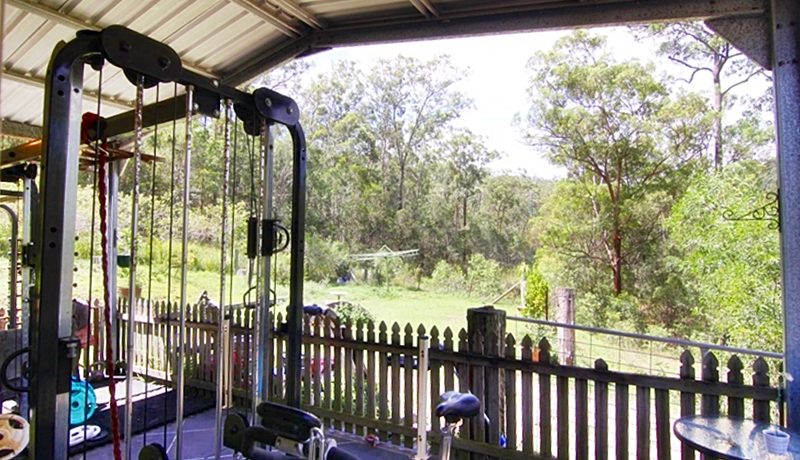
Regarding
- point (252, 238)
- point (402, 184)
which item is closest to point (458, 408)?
point (252, 238)

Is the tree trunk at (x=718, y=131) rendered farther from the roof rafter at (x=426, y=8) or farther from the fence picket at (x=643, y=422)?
the fence picket at (x=643, y=422)

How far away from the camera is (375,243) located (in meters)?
16.5

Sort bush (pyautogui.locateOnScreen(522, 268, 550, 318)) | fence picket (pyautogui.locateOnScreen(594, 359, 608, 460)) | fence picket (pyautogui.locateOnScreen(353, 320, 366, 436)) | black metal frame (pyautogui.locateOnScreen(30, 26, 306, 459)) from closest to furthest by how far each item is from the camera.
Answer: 1. black metal frame (pyautogui.locateOnScreen(30, 26, 306, 459))
2. fence picket (pyautogui.locateOnScreen(594, 359, 608, 460))
3. fence picket (pyautogui.locateOnScreen(353, 320, 366, 436))
4. bush (pyautogui.locateOnScreen(522, 268, 550, 318))

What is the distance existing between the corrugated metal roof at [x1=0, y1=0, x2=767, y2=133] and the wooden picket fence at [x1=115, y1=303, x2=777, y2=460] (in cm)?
204

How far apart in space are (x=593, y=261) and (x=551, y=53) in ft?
18.1

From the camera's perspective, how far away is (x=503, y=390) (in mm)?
3027

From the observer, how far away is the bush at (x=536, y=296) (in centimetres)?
1065

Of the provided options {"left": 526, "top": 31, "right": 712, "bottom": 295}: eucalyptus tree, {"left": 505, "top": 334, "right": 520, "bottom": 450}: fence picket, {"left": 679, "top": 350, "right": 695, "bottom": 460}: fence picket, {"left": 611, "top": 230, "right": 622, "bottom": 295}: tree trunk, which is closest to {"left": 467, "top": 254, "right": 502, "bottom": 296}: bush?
{"left": 526, "top": 31, "right": 712, "bottom": 295}: eucalyptus tree

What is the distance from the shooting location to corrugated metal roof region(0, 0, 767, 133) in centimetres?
296

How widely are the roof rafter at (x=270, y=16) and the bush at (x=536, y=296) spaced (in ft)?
27.5

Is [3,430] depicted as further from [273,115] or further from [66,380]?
[273,115]

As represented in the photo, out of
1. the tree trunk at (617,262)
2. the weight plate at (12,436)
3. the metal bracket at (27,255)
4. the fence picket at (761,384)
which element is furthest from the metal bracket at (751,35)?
the tree trunk at (617,262)

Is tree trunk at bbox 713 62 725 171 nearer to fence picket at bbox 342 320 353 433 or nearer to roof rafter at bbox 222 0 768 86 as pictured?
roof rafter at bbox 222 0 768 86

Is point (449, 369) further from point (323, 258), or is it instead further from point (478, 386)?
point (323, 258)
